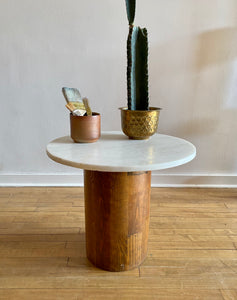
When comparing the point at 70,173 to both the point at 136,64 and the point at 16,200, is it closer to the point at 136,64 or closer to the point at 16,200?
the point at 16,200

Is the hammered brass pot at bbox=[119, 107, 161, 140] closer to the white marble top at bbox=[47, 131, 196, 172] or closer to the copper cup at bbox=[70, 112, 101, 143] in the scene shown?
the white marble top at bbox=[47, 131, 196, 172]

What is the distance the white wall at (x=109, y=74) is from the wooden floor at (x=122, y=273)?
34cm

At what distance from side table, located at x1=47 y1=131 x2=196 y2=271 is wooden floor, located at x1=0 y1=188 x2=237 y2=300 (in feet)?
0.36

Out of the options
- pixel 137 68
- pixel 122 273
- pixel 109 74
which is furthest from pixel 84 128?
pixel 109 74

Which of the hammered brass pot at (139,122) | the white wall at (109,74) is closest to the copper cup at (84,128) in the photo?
the hammered brass pot at (139,122)

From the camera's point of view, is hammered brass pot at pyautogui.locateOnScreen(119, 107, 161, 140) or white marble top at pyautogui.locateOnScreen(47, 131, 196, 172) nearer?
white marble top at pyautogui.locateOnScreen(47, 131, 196, 172)

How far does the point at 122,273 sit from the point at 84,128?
712 millimetres

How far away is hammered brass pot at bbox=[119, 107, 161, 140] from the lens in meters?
1.17

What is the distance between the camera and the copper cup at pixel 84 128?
44.9 inches

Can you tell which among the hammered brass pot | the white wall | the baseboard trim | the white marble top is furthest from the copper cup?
the baseboard trim

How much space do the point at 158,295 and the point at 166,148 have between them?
638 mm

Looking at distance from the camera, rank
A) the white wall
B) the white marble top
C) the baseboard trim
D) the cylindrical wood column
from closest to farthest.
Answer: the white marble top
the cylindrical wood column
the white wall
the baseboard trim

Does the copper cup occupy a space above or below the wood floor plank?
above

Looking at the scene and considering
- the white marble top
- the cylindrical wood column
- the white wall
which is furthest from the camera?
the white wall
